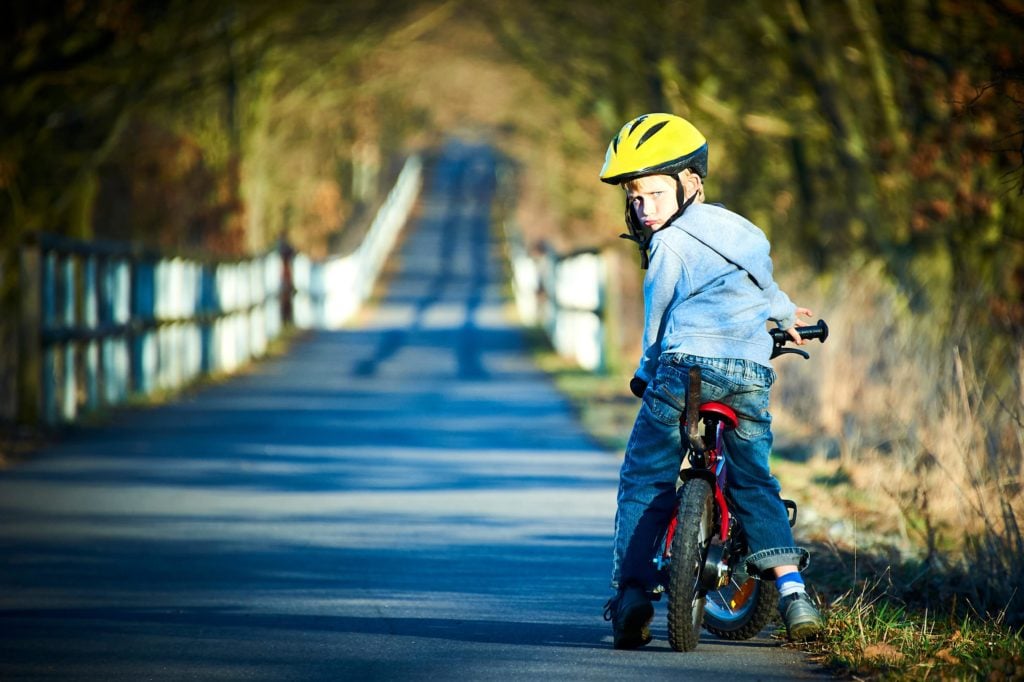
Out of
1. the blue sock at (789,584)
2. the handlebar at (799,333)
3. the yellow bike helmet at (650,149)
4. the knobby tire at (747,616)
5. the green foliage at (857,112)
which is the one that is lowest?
the knobby tire at (747,616)

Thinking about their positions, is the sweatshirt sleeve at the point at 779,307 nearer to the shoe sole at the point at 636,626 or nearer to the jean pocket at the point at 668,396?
the jean pocket at the point at 668,396

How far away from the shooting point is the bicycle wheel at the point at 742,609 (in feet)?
20.6

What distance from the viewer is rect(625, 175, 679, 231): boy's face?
6227mm

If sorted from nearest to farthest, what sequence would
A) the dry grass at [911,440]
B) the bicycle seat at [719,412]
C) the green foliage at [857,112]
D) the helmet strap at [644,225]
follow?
the bicycle seat at [719,412]
the helmet strap at [644,225]
the dry grass at [911,440]
the green foliage at [857,112]

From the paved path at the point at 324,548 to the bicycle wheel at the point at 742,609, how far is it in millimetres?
75

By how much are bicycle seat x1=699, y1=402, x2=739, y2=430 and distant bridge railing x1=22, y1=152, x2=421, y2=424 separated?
850 cm

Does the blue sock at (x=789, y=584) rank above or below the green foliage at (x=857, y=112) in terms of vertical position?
below

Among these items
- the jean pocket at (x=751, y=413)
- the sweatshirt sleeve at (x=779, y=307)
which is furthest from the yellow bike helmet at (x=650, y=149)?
the jean pocket at (x=751, y=413)

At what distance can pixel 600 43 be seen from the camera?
32312 mm

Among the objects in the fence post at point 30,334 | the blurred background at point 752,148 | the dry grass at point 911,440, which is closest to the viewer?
the dry grass at point 911,440

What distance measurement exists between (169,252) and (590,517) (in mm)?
9405

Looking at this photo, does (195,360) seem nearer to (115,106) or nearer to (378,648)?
(115,106)

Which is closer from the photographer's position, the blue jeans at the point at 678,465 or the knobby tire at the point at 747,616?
the blue jeans at the point at 678,465

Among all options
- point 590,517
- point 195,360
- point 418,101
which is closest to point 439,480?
point 590,517
